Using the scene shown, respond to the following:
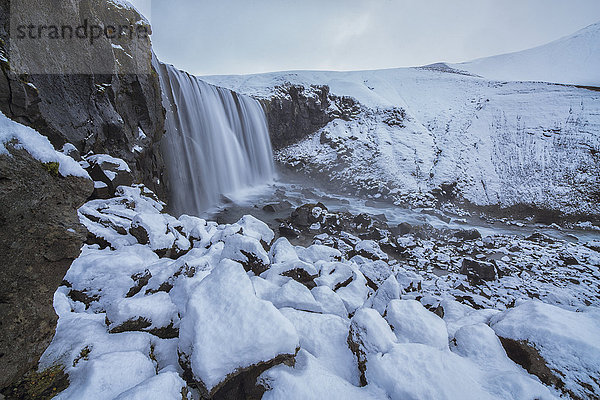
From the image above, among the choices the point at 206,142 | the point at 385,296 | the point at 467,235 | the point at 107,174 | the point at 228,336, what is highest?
the point at 206,142

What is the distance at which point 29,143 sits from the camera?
6.91ft

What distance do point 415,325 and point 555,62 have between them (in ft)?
317

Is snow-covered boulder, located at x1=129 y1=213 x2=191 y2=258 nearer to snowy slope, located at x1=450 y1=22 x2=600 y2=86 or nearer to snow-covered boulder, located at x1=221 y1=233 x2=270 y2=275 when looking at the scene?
snow-covered boulder, located at x1=221 y1=233 x2=270 y2=275

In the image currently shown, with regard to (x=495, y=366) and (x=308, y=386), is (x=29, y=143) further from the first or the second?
(x=495, y=366)

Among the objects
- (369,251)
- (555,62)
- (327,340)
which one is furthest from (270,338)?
(555,62)

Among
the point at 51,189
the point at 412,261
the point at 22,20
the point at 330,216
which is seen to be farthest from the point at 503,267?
the point at 22,20

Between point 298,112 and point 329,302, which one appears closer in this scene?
point 329,302

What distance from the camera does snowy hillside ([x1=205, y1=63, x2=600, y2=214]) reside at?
21219 mm

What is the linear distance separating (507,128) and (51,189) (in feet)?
123

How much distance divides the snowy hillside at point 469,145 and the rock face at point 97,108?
60.2 ft

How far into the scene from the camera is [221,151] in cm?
2095

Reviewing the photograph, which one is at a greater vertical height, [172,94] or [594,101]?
[172,94]

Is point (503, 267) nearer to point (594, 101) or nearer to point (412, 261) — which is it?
point (412, 261)

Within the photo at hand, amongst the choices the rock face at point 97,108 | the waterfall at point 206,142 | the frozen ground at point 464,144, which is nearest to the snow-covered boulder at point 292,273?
the rock face at point 97,108
